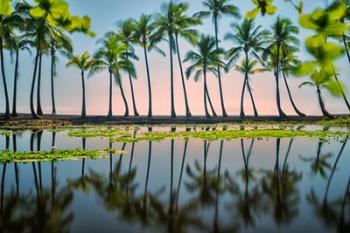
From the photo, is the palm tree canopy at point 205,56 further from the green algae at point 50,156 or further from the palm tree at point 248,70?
the green algae at point 50,156

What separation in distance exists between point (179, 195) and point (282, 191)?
2.23 meters

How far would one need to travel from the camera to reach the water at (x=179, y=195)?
6.23 m

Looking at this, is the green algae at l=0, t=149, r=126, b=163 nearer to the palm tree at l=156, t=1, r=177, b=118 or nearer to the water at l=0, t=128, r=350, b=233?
the water at l=0, t=128, r=350, b=233

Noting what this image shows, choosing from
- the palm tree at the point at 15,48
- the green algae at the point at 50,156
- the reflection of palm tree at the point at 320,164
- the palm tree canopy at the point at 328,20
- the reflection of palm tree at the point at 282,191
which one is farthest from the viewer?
the palm tree at the point at 15,48

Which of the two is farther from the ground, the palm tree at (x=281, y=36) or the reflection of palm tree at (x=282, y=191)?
the palm tree at (x=281, y=36)

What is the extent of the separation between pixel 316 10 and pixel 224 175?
10.1 metres

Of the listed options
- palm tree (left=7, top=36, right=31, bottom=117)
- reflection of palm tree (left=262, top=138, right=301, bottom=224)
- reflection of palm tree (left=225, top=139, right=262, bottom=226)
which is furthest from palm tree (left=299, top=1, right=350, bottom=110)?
palm tree (left=7, top=36, right=31, bottom=117)

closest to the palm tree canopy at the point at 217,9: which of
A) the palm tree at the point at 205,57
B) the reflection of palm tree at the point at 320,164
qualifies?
the palm tree at the point at 205,57

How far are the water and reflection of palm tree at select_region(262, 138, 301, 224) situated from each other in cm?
2

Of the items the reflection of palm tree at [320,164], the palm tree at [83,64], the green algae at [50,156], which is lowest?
the reflection of palm tree at [320,164]

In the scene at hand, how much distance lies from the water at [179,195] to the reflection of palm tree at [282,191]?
0.06 ft

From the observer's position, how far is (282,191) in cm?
880

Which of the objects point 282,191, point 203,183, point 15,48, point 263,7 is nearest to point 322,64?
point 263,7

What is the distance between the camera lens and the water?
6234 millimetres
